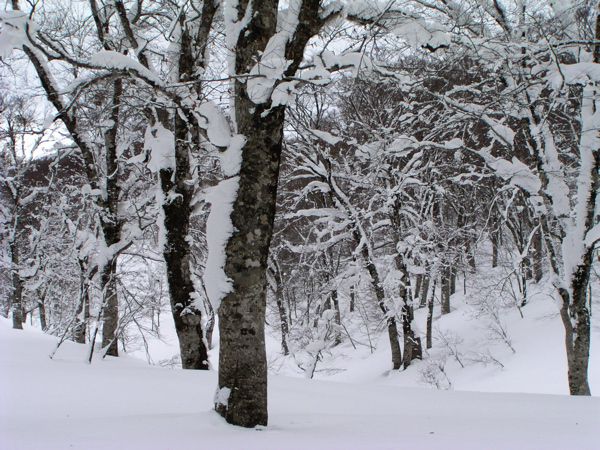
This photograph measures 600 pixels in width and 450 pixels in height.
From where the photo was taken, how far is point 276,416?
11.3ft

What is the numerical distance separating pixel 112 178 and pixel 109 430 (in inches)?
283

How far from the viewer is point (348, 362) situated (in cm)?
1902

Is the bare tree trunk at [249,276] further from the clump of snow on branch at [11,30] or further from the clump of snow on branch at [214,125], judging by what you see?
the clump of snow on branch at [11,30]

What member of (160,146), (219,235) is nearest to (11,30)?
(219,235)

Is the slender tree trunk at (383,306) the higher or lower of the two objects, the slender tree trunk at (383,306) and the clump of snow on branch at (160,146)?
the lower

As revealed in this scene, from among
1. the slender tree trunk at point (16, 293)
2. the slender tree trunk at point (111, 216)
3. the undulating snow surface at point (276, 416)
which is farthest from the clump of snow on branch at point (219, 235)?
the slender tree trunk at point (16, 293)

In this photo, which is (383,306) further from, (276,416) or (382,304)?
(276,416)

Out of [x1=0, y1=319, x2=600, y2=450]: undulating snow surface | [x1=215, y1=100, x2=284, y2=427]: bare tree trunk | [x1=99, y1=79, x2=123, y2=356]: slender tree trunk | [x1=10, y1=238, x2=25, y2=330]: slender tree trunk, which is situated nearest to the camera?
[x1=0, y1=319, x2=600, y2=450]: undulating snow surface

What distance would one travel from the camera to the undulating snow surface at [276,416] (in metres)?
2.52

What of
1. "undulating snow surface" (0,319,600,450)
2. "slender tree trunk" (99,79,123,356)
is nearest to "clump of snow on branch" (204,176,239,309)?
"undulating snow surface" (0,319,600,450)

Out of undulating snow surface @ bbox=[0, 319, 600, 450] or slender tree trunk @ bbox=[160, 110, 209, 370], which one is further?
slender tree trunk @ bbox=[160, 110, 209, 370]

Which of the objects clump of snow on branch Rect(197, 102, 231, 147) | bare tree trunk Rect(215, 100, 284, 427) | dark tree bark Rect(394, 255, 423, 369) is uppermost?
clump of snow on branch Rect(197, 102, 231, 147)

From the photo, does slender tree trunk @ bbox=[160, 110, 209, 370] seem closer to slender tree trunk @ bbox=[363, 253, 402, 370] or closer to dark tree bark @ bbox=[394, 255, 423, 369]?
slender tree trunk @ bbox=[363, 253, 402, 370]

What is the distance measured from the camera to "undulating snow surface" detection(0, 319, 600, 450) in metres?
2.52
